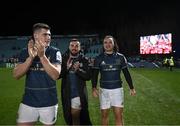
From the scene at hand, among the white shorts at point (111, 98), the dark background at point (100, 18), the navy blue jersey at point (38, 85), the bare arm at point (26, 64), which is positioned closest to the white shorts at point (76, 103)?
the white shorts at point (111, 98)

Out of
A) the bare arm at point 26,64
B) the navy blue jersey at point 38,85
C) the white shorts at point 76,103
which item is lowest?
the white shorts at point 76,103

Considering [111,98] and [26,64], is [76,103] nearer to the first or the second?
[111,98]

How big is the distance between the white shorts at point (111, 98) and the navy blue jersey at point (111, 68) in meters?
0.09

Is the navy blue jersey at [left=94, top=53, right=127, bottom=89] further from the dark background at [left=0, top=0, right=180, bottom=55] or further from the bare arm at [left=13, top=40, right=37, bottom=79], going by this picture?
the dark background at [left=0, top=0, right=180, bottom=55]

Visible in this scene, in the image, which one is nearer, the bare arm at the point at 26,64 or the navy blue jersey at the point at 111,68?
the bare arm at the point at 26,64

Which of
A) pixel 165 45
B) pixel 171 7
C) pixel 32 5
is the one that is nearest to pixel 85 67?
pixel 165 45

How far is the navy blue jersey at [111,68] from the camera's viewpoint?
7.69 metres

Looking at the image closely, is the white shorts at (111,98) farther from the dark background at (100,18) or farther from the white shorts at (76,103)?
the dark background at (100,18)

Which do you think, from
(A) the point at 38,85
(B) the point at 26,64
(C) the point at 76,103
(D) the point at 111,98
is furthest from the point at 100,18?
(B) the point at 26,64

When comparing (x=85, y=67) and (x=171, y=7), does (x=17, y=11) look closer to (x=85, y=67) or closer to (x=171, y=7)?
(x=171, y=7)

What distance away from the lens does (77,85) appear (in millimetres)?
7309

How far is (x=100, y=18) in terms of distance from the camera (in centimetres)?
5647

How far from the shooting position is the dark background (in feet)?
169

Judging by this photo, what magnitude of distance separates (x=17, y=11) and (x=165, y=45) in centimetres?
2320
